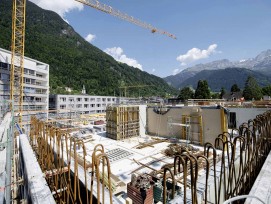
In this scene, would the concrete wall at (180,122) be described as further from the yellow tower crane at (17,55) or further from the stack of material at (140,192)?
the yellow tower crane at (17,55)

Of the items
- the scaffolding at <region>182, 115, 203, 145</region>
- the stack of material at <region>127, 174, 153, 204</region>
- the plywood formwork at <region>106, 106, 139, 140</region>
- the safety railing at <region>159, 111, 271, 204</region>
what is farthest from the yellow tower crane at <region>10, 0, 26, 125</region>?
the safety railing at <region>159, 111, 271, 204</region>

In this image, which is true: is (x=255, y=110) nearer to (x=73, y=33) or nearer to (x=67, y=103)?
(x=67, y=103)

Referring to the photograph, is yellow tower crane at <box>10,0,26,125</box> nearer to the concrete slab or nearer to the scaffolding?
the scaffolding

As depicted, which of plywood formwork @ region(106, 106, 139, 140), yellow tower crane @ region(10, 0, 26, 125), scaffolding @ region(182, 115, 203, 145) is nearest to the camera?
scaffolding @ region(182, 115, 203, 145)

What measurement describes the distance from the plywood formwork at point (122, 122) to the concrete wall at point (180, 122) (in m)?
2.25

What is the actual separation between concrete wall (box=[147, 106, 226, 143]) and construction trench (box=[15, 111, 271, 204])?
8638 millimetres

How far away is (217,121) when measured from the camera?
1630 cm

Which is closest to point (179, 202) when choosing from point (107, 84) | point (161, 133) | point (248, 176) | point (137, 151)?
point (248, 176)

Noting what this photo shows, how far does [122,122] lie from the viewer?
→ 791 inches

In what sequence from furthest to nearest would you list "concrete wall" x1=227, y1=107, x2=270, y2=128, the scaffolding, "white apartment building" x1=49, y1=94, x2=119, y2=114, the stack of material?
"white apartment building" x1=49, y1=94, x2=119, y2=114 → "concrete wall" x1=227, y1=107, x2=270, y2=128 → the scaffolding → the stack of material

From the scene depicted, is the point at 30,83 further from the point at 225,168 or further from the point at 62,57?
the point at 62,57

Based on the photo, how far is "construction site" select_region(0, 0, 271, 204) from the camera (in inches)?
118

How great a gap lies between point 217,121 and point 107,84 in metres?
98.1

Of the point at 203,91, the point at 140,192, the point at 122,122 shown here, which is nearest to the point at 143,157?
the point at 122,122
